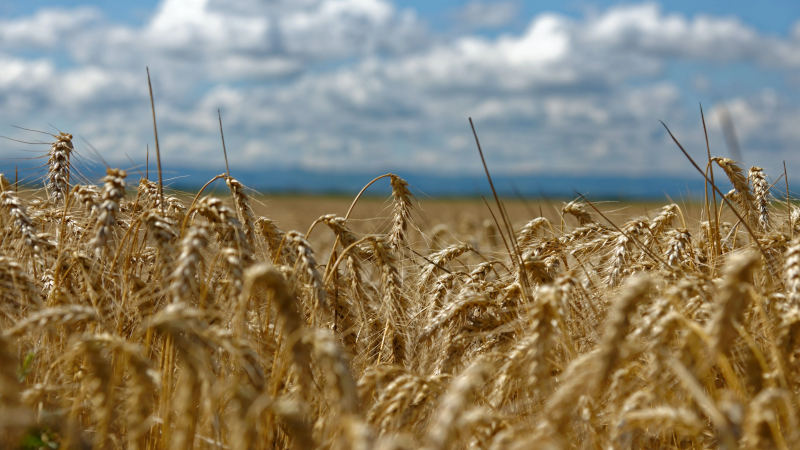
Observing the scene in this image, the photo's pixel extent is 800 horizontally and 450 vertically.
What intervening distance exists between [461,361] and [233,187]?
1.39m

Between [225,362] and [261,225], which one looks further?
[261,225]

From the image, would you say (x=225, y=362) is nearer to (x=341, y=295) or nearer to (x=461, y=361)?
(x=341, y=295)

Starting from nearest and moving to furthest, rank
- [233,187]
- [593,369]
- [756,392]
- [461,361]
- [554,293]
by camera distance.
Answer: [593,369] < [554,293] < [756,392] < [461,361] < [233,187]

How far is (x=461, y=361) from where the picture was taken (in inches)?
115

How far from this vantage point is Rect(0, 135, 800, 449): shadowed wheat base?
1753 mm

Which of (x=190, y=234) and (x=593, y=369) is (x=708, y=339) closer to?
(x=593, y=369)

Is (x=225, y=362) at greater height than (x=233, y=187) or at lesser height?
lesser

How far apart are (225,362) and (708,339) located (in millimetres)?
1869

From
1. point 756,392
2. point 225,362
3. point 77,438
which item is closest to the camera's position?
point 77,438

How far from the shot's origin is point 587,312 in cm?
295

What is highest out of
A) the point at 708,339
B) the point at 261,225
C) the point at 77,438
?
the point at 261,225

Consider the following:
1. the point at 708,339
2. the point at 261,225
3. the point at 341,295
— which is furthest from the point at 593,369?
the point at 261,225

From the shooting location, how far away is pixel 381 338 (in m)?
3.34

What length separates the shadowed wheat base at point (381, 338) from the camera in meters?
1.75
